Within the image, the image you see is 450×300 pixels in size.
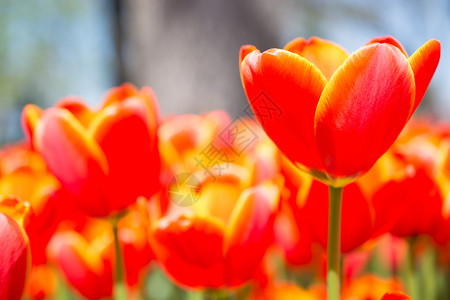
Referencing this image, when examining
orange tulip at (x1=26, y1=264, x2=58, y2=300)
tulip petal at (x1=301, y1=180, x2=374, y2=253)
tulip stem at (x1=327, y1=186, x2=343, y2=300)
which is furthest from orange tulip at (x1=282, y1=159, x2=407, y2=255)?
orange tulip at (x1=26, y1=264, x2=58, y2=300)

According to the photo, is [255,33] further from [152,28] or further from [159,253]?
[159,253]

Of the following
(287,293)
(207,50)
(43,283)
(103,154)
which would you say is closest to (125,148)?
(103,154)

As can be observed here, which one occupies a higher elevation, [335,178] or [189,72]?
[335,178]

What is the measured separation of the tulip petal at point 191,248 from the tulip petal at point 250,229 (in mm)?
15

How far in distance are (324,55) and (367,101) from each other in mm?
91

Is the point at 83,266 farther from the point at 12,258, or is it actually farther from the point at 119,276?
the point at 12,258

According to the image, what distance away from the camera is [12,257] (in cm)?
36

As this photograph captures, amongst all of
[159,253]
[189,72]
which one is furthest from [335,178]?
[189,72]

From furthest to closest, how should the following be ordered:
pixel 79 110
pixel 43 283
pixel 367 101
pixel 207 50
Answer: pixel 207 50, pixel 43 283, pixel 79 110, pixel 367 101

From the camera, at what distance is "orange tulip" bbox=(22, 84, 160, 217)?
51cm

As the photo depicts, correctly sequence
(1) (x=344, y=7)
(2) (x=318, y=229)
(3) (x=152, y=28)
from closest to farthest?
(2) (x=318, y=229)
(3) (x=152, y=28)
(1) (x=344, y=7)

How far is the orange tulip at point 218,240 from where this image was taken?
0.48 m

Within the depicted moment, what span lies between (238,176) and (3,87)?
45.7ft

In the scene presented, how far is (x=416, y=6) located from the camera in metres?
7.52
